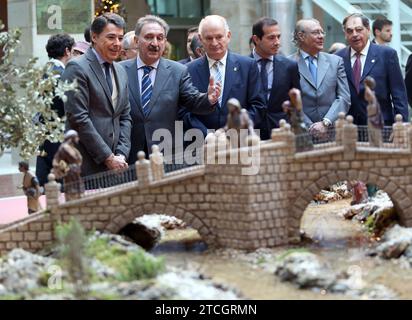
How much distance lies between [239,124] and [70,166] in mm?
1416

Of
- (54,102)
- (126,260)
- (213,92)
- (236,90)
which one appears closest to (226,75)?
(236,90)

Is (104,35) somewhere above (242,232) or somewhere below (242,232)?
above

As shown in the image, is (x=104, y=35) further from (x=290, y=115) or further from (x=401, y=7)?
(x=401, y=7)

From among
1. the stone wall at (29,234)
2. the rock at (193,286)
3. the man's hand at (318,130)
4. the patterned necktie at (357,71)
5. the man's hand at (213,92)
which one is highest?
A: the patterned necktie at (357,71)

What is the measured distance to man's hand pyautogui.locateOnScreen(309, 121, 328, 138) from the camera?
11266 millimetres

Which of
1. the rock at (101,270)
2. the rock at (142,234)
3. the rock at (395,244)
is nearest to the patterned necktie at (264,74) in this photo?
the rock at (142,234)

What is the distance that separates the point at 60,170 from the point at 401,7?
45.2 feet

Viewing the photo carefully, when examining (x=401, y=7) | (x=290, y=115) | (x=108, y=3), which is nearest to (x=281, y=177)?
(x=290, y=115)

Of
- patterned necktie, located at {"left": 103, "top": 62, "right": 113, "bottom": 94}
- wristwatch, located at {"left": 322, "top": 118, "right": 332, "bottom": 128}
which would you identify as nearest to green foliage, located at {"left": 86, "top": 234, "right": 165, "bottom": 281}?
patterned necktie, located at {"left": 103, "top": 62, "right": 113, "bottom": 94}

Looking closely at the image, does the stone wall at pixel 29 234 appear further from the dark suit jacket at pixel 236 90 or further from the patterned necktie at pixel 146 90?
the dark suit jacket at pixel 236 90

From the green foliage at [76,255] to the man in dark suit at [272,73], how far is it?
12.7ft

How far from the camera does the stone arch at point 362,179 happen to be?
10.8 m

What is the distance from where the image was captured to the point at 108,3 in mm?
25078

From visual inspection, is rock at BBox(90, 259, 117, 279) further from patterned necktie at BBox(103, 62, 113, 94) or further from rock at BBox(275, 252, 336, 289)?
patterned necktie at BBox(103, 62, 113, 94)
